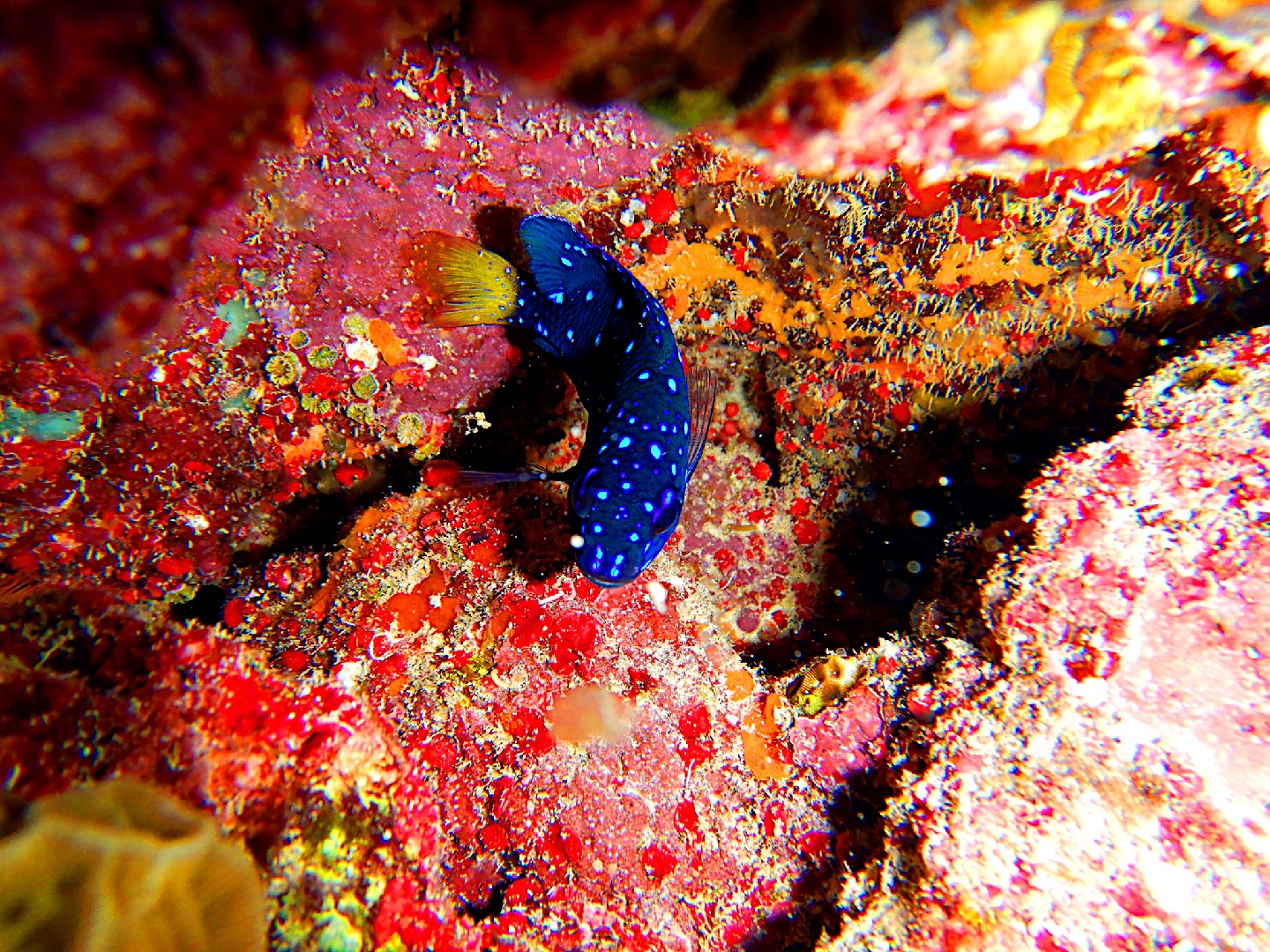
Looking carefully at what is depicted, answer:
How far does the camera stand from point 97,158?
98 cm

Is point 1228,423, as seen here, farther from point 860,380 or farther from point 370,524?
point 370,524

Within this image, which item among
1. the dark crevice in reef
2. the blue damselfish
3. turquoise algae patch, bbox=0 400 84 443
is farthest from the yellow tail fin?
the dark crevice in reef

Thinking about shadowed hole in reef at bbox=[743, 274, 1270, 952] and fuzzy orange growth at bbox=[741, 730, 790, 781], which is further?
fuzzy orange growth at bbox=[741, 730, 790, 781]

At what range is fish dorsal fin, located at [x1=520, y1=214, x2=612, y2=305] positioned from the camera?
3479 millimetres

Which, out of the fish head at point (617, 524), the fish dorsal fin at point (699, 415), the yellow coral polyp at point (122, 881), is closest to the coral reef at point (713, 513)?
the yellow coral polyp at point (122, 881)

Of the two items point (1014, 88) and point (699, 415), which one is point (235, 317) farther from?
point (1014, 88)

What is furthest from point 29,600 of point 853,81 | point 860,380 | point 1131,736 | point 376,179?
point 860,380

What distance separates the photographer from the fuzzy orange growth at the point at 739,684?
12.1 ft

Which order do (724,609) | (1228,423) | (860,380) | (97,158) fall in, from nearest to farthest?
(97,158)
(1228,423)
(860,380)
(724,609)

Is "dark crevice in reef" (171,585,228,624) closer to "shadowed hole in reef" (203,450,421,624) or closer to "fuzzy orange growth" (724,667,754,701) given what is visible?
"shadowed hole in reef" (203,450,421,624)

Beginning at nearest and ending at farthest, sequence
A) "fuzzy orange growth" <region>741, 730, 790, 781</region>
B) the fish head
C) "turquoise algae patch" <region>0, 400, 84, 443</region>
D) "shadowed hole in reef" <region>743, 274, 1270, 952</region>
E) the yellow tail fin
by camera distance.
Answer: the fish head < "shadowed hole in reef" <region>743, 274, 1270, 952</region> < "turquoise algae patch" <region>0, 400, 84, 443</region> < "fuzzy orange growth" <region>741, 730, 790, 781</region> < the yellow tail fin

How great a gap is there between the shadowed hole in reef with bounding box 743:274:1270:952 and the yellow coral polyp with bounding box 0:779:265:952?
106 inches

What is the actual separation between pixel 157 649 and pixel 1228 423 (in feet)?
17.1

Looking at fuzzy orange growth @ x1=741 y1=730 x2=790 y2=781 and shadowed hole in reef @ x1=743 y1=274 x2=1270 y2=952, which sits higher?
shadowed hole in reef @ x1=743 y1=274 x2=1270 y2=952
